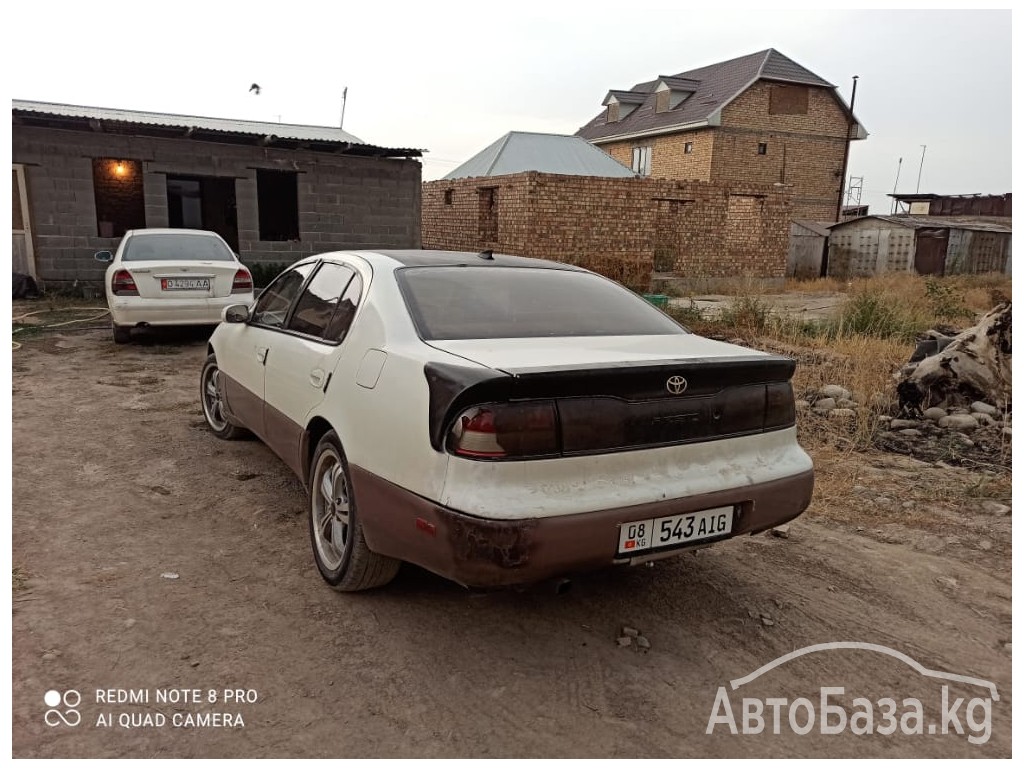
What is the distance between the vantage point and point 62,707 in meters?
2.37

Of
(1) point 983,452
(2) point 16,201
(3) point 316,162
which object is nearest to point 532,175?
(3) point 316,162

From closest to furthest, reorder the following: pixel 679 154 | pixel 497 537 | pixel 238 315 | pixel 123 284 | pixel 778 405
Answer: pixel 497 537 < pixel 778 405 < pixel 238 315 < pixel 123 284 < pixel 679 154

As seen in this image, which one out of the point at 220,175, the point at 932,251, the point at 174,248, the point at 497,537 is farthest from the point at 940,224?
the point at 497,537

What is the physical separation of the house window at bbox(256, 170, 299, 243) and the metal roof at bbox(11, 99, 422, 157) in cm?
114

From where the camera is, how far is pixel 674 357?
2740 mm

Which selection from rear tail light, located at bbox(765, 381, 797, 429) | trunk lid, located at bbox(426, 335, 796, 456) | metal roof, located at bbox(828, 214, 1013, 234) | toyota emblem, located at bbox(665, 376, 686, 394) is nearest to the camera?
trunk lid, located at bbox(426, 335, 796, 456)

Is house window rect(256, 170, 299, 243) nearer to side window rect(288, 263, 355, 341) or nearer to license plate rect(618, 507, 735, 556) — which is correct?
side window rect(288, 263, 355, 341)

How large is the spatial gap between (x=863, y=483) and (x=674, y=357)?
2.60m

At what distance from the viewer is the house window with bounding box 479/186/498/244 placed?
19.7 metres

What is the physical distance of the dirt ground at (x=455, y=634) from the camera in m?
2.29

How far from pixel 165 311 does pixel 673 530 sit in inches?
296

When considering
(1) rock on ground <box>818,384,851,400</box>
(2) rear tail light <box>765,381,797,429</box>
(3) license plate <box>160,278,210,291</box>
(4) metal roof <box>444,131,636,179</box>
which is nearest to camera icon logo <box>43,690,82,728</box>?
(2) rear tail light <box>765,381,797,429</box>

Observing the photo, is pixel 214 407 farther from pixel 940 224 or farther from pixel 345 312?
pixel 940 224

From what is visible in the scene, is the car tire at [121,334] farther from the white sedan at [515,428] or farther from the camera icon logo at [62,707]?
the camera icon logo at [62,707]
